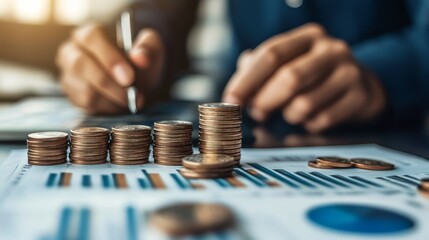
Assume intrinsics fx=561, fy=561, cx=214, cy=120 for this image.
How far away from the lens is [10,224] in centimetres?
43

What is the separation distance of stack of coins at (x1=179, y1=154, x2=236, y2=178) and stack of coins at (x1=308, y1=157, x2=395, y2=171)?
0.39 feet

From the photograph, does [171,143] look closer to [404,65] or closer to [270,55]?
[270,55]

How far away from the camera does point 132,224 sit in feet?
1.41

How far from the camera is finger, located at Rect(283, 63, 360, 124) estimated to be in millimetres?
1042

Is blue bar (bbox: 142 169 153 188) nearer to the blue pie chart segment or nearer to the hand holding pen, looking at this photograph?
the blue pie chart segment

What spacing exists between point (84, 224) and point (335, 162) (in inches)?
14.5

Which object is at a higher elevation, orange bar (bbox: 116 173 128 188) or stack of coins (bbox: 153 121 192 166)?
stack of coins (bbox: 153 121 192 166)

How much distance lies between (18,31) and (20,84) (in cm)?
35

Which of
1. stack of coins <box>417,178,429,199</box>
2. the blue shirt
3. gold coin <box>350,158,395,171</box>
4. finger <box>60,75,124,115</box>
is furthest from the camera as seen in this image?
the blue shirt

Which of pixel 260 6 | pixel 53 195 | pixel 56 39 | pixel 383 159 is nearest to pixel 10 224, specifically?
pixel 53 195

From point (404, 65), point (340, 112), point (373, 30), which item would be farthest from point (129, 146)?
point (373, 30)

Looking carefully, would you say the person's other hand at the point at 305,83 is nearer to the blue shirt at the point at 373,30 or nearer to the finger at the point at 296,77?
the finger at the point at 296,77

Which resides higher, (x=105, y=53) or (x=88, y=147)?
(x=105, y=53)

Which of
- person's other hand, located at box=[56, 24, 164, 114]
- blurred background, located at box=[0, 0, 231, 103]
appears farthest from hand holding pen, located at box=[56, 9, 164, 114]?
blurred background, located at box=[0, 0, 231, 103]
